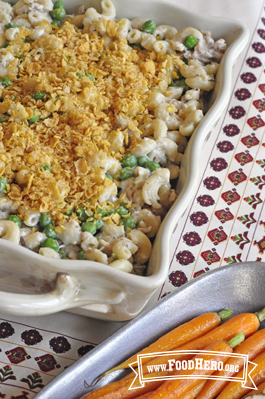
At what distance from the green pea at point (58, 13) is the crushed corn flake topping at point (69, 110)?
0.06 metres

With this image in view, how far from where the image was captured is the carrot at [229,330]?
1.34m

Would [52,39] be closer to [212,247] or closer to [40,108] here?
[40,108]

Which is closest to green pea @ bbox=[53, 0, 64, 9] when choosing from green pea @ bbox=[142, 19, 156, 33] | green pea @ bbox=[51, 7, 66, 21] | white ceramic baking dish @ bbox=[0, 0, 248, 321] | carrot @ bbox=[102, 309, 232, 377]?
green pea @ bbox=[51, 7, 66, 21]

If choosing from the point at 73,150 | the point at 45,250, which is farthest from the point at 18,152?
the point at 45,250

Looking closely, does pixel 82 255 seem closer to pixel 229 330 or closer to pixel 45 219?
pixel 45 219

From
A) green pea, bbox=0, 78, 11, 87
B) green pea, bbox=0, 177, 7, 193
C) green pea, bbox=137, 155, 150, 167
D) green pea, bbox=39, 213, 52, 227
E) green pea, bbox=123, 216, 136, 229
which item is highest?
green pea, bbox=0, 78, 11, 87

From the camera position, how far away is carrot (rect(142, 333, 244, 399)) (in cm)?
123

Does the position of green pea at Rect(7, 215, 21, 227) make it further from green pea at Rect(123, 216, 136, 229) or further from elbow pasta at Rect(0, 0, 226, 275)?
green pea at Rect(123, 216, 136, 229)

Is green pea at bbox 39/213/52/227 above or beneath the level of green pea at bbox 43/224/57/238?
above

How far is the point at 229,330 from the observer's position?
1.37 metres

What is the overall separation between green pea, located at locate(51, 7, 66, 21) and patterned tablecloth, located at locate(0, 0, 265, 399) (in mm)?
812

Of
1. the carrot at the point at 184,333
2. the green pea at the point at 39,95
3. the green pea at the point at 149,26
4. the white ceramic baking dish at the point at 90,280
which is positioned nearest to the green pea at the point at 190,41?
the green pea at the point at 149,26

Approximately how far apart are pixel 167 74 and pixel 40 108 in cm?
52

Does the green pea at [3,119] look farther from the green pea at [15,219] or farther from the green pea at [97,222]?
the green pea at [97,222]
